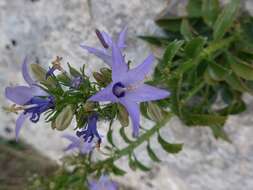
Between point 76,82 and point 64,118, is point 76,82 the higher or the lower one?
the higher one

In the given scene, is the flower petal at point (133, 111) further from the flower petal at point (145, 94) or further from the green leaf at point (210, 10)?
the green leaf at point (210, 10)

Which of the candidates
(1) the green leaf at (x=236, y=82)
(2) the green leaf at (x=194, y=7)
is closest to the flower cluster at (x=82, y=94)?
(1) the green leaf at (x=236, y=82)

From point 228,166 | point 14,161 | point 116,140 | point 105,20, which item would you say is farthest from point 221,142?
point 14,161

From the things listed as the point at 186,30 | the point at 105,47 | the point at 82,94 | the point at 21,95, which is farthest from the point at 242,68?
the point at 21,95

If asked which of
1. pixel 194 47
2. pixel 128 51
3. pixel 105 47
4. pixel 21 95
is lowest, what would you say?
pixel 21 95

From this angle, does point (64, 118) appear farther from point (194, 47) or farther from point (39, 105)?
point (194, 47)

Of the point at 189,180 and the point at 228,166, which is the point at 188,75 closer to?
the point at 228,166
